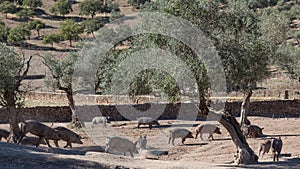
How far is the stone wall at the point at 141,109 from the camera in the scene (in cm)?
3547

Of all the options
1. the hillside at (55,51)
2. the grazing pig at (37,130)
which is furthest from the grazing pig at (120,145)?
the hillside at (55,51)

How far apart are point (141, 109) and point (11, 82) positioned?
1447cm

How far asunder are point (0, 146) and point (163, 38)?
6.66 meters

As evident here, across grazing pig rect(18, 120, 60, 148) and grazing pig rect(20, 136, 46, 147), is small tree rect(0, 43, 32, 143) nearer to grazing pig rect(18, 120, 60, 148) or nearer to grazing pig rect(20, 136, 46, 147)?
grazing pig rect(20, 136, 46, 147)

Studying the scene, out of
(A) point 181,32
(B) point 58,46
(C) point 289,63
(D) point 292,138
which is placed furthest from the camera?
(B) point 58,46

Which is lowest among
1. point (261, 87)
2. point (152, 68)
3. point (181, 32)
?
point (261, 87)

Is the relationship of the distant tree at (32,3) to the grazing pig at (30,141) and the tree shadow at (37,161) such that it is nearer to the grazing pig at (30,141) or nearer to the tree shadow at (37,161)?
the grazing pig at (30,141)

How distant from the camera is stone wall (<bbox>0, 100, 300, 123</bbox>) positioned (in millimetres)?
35469

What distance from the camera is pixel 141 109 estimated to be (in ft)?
127

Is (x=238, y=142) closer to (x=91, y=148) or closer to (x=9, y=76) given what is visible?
(x=91, y=148)

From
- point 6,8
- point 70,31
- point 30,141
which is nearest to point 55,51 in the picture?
point 70,31

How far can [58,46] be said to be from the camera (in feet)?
286

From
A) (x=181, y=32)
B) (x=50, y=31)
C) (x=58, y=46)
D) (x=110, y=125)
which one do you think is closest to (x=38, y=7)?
(x=50, y=31)

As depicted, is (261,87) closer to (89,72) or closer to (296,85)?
(296,85)
